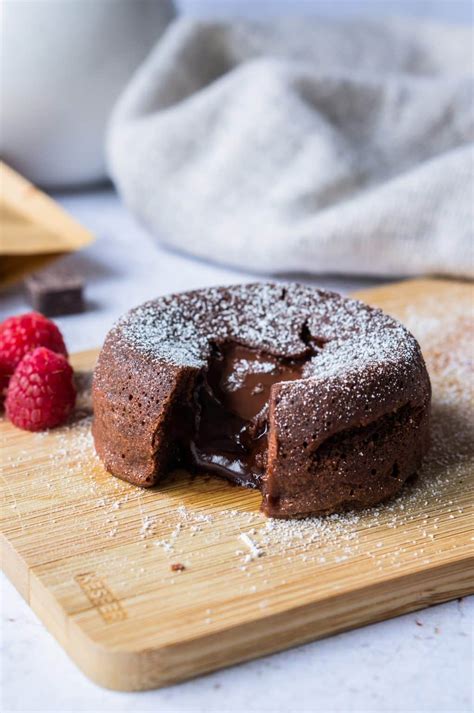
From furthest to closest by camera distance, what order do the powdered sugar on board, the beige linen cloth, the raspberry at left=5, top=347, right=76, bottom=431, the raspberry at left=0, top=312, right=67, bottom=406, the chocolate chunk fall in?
the beige linen cloth < the chocolate chunk < the raspberry at left=0, top=312, right=67, bottom=406 < the raspberry at left=5, top=347, right=76, bottom=431 < the powdered sugar on board

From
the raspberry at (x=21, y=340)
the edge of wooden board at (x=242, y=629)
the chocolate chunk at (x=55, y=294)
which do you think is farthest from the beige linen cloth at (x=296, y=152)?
the edge of wooden board at (x=242, y=629)

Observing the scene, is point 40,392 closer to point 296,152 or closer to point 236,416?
point 236,416

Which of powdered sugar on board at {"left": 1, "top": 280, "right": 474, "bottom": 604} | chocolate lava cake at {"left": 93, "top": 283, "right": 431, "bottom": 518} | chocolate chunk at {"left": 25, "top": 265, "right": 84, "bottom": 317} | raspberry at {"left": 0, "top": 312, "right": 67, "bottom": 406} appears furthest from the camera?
chocolate chunk at {"left": 25, "top": 265, "right": 84, "bottom": 317}

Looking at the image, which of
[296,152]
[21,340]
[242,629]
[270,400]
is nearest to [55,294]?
[21,340]

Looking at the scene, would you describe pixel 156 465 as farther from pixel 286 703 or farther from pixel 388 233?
pixel 388 233

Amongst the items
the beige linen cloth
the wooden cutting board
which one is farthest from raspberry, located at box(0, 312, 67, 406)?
the beige linen cloth

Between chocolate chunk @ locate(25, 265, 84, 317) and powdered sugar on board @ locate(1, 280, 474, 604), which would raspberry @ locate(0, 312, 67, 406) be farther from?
chocolate chunk @ locate(25, 265, 84, 317)
